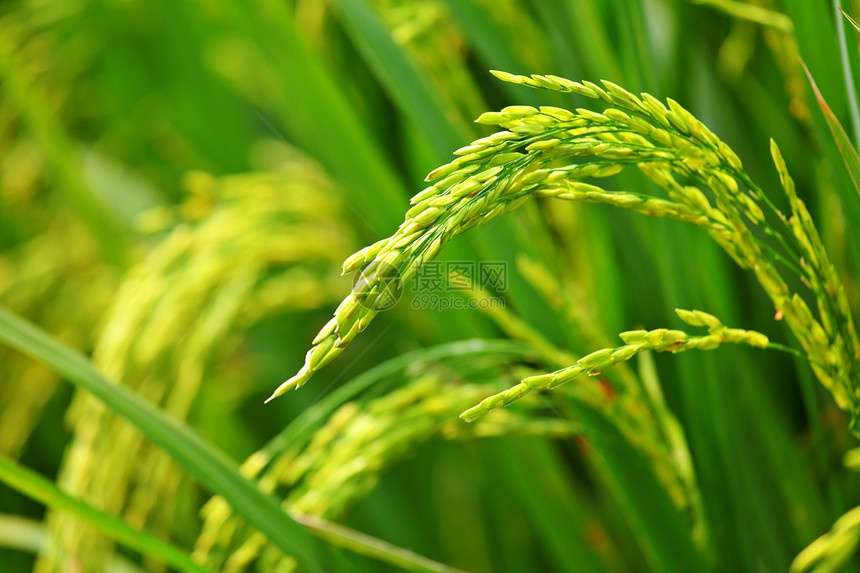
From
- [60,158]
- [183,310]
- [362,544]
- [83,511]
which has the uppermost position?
[60,158]

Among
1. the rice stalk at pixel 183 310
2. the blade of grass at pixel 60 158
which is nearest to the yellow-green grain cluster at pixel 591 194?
the rice stalk at pixel 183 310

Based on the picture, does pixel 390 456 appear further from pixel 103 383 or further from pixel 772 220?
pixel 772 220

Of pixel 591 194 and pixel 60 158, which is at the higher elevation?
pixel 60 158

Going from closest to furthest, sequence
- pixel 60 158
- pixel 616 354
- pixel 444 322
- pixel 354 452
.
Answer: pixel 616 354
pixel 354 452
pixel 444 322
pixel 60 158

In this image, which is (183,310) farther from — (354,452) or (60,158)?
(60,158)

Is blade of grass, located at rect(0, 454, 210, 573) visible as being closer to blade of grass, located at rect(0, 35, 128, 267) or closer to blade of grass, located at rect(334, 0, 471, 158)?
blade of grass, located at rect(334, 0, 471, 158)

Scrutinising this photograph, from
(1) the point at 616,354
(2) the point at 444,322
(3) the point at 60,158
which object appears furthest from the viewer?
(3) the point at 60,158

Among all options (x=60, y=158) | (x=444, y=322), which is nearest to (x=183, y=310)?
(x=444, y=322)

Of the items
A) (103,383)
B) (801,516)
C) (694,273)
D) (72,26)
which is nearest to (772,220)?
(694,273)
